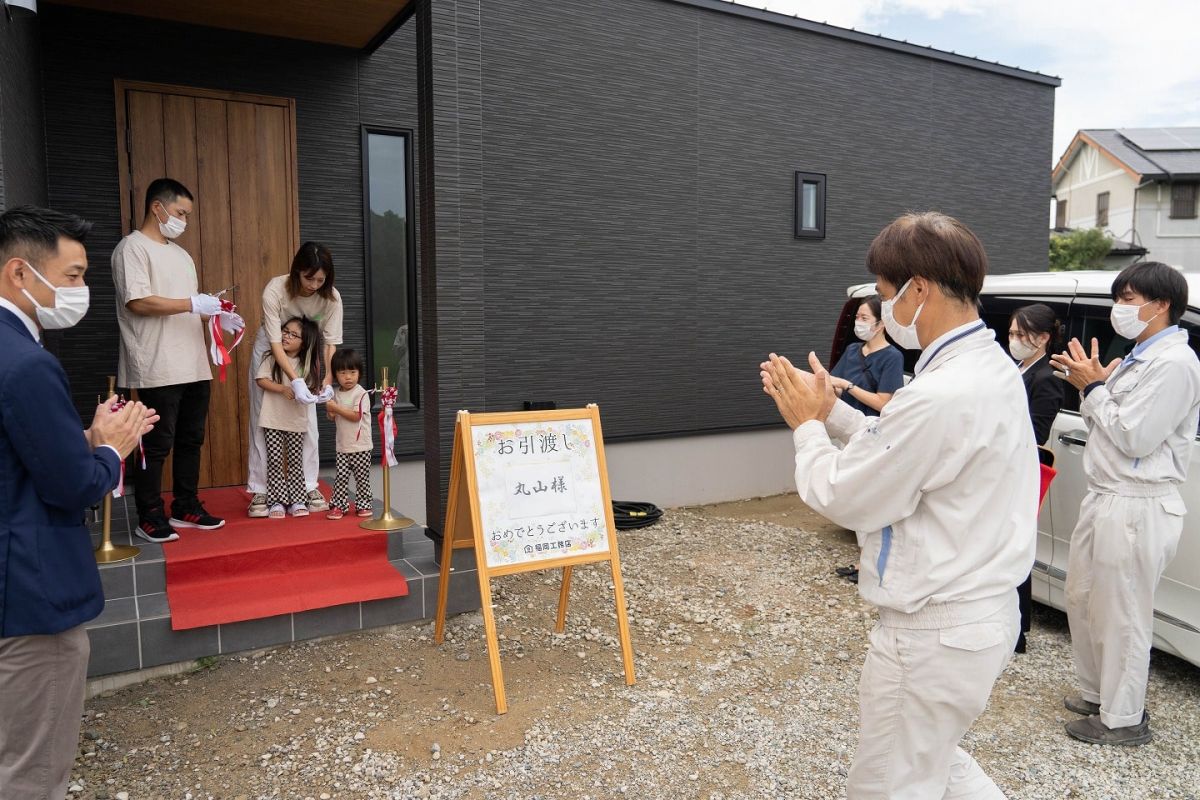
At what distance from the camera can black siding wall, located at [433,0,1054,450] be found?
6012 millimetres

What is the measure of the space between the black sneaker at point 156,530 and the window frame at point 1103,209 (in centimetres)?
3064

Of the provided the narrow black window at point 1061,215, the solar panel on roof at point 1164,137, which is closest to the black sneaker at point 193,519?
the solar panel on roof at point 1164,137

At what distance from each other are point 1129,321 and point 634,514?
3.79 meters

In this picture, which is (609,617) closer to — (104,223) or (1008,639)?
(1008,639)

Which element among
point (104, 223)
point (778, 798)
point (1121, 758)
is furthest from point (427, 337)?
point (1121, 758)

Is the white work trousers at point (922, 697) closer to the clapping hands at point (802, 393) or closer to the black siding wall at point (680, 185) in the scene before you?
the clapping hands at point (802, 393)

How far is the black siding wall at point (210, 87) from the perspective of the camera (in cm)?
452

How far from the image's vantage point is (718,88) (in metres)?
6.82

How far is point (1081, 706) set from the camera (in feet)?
11.2

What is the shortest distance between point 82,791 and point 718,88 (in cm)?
638

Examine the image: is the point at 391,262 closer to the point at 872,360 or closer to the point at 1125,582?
A: the point at 872,360

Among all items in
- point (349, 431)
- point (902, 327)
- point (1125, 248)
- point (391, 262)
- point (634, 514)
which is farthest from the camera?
→ point (1125, 248)

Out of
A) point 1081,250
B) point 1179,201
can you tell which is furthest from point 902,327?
point 1179,201

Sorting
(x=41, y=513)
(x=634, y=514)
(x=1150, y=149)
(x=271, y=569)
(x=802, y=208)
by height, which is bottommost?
(x=634, y=514)
